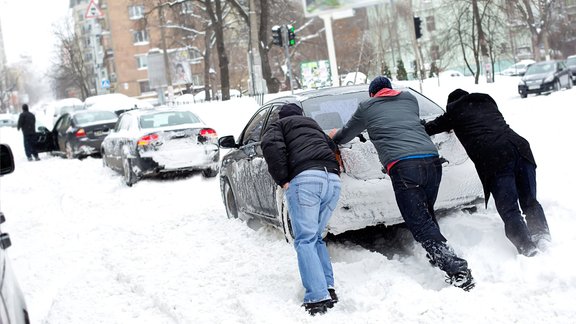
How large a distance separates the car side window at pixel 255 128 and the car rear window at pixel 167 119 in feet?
18.0

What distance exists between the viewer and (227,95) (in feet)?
118

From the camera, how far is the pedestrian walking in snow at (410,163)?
542 centimetres

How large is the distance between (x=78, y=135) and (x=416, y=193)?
622 inches

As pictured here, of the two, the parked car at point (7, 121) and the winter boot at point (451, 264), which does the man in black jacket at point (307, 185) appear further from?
the parked car at point (7, 121)

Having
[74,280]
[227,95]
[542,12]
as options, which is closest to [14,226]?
[74,280]

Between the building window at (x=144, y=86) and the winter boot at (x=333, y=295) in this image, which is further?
the building window at (x=144, y=86)

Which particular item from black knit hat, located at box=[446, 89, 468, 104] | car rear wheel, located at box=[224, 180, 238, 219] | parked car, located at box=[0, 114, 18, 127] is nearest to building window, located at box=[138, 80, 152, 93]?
parked car, located at box=[0, 114, 18, 127]

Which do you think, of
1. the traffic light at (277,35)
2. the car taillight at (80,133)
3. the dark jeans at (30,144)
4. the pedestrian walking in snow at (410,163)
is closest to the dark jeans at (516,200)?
the pedestrian walking in snow at (410,163)

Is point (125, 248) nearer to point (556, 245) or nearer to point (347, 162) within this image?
point (347, 162)

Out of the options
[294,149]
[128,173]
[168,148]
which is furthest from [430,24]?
[294,149]

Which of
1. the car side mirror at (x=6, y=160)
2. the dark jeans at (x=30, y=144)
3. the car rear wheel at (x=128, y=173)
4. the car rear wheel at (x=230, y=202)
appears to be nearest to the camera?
the car side mirror at (x=6, y=160)

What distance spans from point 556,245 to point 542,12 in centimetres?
5216

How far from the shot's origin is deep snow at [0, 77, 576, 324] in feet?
16.3

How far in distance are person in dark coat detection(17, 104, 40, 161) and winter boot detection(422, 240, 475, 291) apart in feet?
61.5
